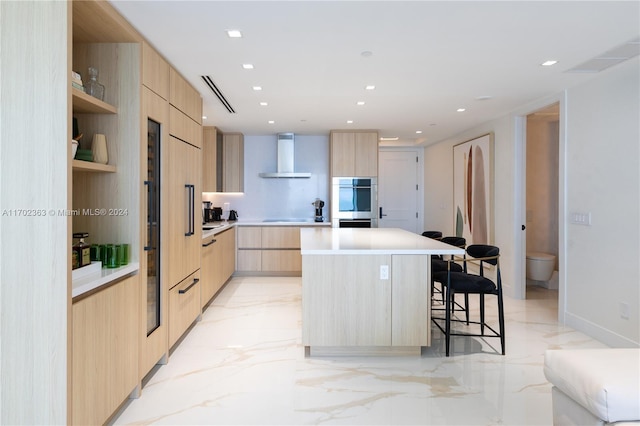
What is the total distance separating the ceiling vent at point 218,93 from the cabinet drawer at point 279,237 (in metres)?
2.04

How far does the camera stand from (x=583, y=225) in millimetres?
3578

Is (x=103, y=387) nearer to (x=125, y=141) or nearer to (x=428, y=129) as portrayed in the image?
(x=125, y=141)

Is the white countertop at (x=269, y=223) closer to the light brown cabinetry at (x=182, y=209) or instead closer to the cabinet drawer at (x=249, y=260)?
the cabinet drawer at (x=249, y=260)

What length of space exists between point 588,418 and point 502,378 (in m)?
1.18

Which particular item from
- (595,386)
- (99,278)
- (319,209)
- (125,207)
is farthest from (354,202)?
(595,386)

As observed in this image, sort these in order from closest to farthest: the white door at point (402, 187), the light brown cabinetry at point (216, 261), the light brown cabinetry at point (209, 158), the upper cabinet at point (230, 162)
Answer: the light brown cabinetry at point (216, 261), the light brown cabinetry at point (209, 158), the upper cabinet at point (230, 162), the white door at point (402, 187)

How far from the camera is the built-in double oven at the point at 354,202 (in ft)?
19.7

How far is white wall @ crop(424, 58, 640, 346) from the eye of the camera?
303 cm

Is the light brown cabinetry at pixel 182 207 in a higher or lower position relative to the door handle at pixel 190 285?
higher

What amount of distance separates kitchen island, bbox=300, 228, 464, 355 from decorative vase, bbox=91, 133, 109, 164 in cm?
153

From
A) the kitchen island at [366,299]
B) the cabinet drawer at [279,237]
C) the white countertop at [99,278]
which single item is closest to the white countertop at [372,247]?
the kitchen island at [366,299]

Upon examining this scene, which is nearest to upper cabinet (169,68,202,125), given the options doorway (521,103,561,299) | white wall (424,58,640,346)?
white wall (424,58,640,346)

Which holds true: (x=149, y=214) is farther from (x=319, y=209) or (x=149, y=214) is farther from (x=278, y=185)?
(x=278, y=185)
